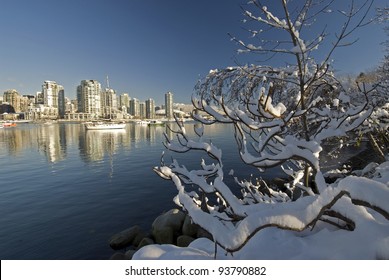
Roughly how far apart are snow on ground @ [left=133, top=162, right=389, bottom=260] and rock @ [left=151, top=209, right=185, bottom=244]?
23.0 feet

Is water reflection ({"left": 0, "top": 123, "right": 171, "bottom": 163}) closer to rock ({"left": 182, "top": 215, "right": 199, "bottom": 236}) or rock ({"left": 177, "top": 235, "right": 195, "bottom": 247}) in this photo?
rock ({"left": 182, "top": 215, "right": 199, "bottom": 236})

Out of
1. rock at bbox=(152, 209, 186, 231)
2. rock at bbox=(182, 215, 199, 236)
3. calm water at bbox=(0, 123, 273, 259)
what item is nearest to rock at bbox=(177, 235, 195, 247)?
rock at bbox=(182, 215, 199, 236)

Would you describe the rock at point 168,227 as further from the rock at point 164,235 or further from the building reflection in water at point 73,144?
the building reflection in water at point 73,144

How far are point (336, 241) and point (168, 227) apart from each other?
28.2 ft

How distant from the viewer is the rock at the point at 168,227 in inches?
381

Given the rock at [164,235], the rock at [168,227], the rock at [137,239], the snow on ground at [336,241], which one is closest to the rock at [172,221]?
the rock at [168,227]

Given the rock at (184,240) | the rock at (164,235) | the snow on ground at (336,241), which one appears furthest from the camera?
the rock at (164,235)

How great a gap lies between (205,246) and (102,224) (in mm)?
10378

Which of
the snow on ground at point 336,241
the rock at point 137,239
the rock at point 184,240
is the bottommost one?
the rock at point 137,239

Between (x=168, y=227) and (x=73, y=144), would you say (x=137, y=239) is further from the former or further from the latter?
(x=73, y=144)

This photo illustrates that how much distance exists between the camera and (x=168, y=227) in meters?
9.92

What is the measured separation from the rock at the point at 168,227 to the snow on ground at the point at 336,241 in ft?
23.0

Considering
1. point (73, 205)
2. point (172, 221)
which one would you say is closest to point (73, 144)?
point (73, 205)
